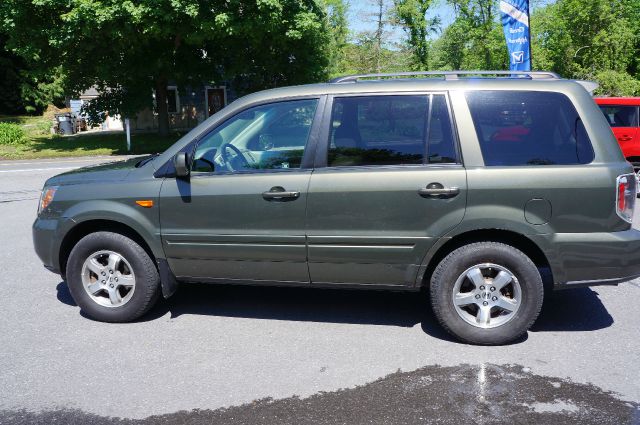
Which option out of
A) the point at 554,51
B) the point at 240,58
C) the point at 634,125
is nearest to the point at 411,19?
the point at 554,51

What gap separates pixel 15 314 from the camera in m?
5.10

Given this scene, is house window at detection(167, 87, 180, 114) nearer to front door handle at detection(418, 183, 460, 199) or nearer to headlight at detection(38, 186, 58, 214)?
headlight at detection(38, 186, 58, 214)

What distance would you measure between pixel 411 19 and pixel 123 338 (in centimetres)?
4182

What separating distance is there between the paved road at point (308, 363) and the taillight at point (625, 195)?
3.17ft

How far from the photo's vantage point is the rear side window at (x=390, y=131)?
430 centimetres

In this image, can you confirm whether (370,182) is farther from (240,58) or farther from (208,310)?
(240,58)

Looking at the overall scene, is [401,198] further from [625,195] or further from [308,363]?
[625,195]

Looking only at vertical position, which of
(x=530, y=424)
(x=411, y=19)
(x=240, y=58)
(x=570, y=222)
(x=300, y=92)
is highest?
(x=411, y=19)

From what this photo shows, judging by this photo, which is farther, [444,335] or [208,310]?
[208,310]

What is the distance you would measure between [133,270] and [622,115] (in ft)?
31.2

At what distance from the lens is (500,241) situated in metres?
4.34

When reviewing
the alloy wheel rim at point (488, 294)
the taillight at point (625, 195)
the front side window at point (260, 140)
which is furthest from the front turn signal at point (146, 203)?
the taillight at point (625, 195)

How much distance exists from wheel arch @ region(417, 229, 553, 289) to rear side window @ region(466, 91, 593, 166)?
0.51 metres

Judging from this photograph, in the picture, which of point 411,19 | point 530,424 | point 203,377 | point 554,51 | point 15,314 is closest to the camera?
point 530,424
